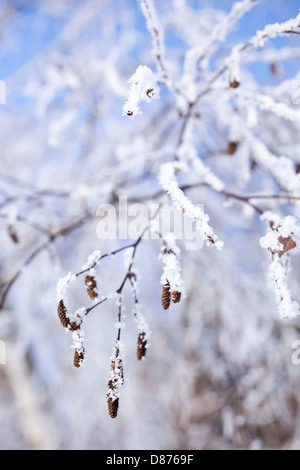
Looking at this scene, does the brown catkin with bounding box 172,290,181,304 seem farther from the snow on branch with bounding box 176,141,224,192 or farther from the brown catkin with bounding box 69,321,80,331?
the snow on branch with bounding box 176,141,224,192

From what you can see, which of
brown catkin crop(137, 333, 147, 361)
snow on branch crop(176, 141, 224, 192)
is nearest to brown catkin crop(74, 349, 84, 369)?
brown catkin crop(137, 333, 147, 361)

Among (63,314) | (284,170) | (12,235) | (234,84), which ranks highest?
(234,84)

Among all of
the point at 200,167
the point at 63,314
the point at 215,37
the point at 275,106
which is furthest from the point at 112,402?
the point at 215,37

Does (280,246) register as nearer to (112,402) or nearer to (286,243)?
(286,243)

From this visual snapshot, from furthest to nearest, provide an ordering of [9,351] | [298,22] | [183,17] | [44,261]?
[44,261] < [9,351] < [183,17] < [298,22]

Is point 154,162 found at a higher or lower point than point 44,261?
higher

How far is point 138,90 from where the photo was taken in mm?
754

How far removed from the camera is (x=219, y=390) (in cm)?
387

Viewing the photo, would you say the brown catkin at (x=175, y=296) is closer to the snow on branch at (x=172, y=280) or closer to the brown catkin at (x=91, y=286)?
the snow on branch at (x=172, y=280)

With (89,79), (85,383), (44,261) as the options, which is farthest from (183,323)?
(89,79)
